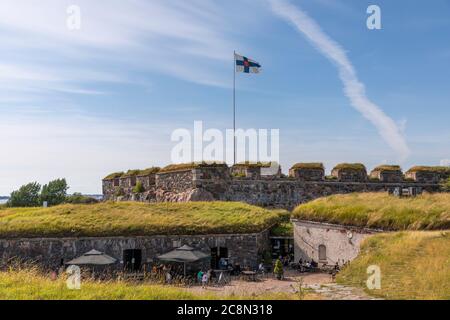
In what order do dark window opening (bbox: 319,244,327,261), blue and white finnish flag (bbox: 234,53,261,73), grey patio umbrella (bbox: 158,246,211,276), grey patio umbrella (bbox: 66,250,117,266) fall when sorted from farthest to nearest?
blue and white finnish flag (bbox: 234,53,261,73) < dark window opening (bbox: 319,244,327,261) < grey patio umbrella (bbox: 158,246,211,276) < grey patio umbrella (bbox: 66,250,117,266)

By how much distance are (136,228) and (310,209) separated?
31.6ft

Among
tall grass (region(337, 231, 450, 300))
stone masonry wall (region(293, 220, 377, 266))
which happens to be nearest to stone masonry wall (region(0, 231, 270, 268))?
stone masonry wall (region(293, 220, 377, 266))

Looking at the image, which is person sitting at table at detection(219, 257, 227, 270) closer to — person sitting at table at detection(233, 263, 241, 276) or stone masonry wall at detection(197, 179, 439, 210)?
person sitting at table at detection(233, 263, 241, 276)

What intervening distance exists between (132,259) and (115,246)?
1.16 metres

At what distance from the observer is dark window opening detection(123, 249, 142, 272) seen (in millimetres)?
22922

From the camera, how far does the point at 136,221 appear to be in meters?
23.8

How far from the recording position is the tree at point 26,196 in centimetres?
4553

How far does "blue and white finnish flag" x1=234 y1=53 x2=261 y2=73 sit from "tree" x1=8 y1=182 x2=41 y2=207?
26.6 metres

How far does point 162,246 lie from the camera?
75.2 feet

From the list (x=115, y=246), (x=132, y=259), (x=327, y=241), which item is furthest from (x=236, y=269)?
(x=115, y=246)

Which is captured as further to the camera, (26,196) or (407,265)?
(26,196)

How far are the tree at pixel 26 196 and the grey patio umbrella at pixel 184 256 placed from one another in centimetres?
2985

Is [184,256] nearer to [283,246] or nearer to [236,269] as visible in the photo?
[236,269]
